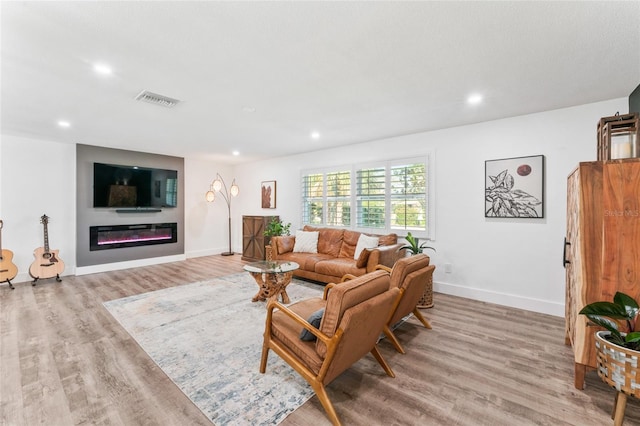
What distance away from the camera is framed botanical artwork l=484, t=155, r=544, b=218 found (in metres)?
3.61

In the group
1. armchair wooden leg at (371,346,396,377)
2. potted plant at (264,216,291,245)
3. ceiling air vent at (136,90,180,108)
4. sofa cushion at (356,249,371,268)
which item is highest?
ceiling air vent at (136,90,180,108)

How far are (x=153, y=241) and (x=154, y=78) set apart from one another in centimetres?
499

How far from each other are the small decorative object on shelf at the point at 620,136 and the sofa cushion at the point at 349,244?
3371 mm

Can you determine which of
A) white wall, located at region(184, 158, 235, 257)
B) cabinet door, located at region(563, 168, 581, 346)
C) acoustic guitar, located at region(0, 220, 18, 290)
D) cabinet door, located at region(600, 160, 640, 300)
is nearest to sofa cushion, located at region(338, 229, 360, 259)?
cabinet door, located at region(563, 168, 581, 346)

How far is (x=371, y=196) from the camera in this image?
17.0ft

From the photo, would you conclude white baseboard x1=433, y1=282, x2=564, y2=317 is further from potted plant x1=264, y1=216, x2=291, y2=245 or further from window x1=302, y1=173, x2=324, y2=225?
potted plant x1=264, y1=216, x2=291, y2=245

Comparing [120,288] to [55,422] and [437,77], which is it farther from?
[437,77]

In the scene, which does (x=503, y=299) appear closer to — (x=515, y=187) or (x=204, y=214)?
(x=515, y=187)

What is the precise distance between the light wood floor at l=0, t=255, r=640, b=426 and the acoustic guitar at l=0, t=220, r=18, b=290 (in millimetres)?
1838

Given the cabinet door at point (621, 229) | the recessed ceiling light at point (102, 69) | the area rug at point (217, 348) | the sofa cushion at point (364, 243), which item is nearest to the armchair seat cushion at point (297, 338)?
the area rug at point (217, 348)

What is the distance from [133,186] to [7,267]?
2.39m

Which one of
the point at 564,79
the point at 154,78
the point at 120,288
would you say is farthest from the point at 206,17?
the point at 120,288

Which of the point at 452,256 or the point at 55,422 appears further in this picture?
the point at 452,256

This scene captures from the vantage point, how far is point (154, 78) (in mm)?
2682
